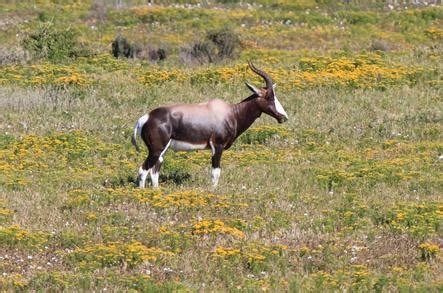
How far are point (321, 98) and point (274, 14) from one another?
45.0ft

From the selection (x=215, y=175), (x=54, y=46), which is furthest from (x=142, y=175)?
(x=54, y=46)

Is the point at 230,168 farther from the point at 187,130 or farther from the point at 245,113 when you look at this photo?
the point at 187,130

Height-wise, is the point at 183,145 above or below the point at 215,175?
above

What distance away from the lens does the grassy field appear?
1480cm

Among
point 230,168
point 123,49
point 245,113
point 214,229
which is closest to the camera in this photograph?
point 214,229

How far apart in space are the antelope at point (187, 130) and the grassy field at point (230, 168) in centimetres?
54

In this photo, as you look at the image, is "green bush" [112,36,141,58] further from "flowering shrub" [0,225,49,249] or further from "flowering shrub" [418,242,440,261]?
"flowering shrub" [418,242,440,261]

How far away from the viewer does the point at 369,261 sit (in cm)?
1521

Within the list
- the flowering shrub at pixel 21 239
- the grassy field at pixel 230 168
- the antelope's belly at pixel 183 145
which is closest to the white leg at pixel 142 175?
the grassy field at pixel 230 168

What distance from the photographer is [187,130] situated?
19.0m

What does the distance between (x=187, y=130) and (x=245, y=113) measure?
1.40 metres

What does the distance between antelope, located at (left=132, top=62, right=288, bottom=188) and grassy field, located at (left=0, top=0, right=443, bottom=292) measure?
1.76ft

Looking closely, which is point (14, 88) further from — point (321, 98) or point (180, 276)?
point (180, 276)

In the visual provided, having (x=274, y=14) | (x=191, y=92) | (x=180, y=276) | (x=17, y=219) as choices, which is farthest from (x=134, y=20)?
(x=180, y=276)
